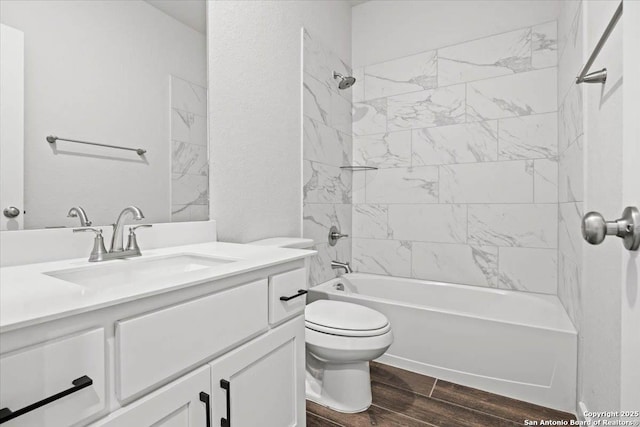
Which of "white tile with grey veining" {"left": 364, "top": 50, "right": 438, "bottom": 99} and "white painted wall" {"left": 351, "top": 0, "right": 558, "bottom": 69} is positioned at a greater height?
"white painted wall" {"left": 351, "top": 0, "right": 558, "bottom": 69}

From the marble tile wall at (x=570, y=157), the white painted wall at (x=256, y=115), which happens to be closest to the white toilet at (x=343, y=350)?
the white painted wall at (x=256, y=115)

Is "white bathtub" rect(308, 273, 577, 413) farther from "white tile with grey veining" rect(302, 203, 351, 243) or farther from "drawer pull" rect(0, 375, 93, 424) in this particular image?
"drawer pull" rect(0, 375, 93, 424)

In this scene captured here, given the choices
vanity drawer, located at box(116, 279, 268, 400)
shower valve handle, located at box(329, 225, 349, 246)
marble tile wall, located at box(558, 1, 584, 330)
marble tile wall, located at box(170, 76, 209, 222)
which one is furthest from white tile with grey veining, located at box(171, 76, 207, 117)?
marble tile wall, located at box(558, 1, 584, 330)

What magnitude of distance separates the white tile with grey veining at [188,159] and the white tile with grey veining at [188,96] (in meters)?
0.16

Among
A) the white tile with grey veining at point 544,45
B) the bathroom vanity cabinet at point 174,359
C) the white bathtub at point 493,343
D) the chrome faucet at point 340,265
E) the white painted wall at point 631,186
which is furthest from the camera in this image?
the chrome faucet at point 340,265

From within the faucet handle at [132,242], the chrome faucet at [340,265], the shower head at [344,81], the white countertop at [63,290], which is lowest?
the chrome faucet at [340,265]

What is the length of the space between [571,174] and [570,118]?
1.02 feet

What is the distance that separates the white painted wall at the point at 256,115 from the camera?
65.1 inches

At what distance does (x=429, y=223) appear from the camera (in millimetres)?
2605

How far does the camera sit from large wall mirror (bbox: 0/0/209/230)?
973mm

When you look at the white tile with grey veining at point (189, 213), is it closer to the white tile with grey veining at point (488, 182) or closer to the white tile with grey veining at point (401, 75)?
the white tile with grey veining at point (488, 182)

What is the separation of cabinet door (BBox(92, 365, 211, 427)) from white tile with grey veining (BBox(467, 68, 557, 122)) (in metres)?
2.44

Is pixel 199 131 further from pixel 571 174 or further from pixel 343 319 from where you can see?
pixel 571 174

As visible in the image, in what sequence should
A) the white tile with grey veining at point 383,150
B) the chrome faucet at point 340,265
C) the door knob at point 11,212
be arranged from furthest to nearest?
the white tile with grey veining at point 383,150, the chrome faucet at point 340,265, the door knob at point 11,212
